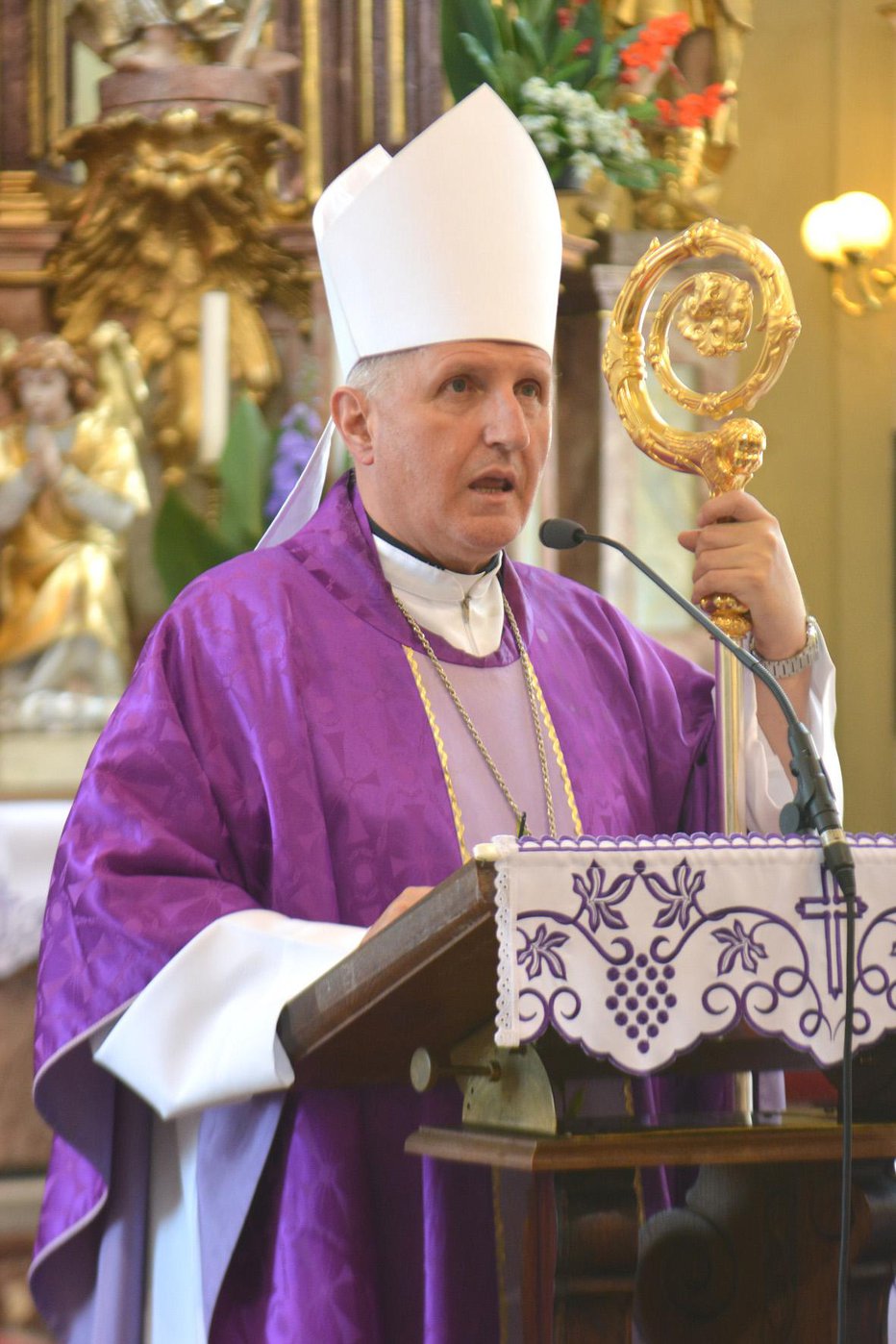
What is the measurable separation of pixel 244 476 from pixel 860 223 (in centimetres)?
372

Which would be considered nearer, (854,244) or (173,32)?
(173,32)

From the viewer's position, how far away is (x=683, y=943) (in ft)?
5.60

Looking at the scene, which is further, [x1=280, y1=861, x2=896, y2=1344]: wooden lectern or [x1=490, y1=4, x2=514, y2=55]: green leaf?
[x1=490, y1=4, x2=514, y2=55]: green leaf

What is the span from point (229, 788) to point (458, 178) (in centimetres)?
101

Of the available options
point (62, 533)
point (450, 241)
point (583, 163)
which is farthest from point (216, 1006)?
point (583, 163)

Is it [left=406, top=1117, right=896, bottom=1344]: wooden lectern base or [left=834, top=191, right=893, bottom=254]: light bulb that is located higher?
[left=834, top=191, right=893, bottom=254]: light bulb

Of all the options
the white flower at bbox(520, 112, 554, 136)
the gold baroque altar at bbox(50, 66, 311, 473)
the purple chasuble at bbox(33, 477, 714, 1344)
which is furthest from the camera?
the white flower at bbox(520, 112, 554, 136)

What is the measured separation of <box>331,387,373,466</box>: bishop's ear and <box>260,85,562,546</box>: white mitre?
0.27 ft

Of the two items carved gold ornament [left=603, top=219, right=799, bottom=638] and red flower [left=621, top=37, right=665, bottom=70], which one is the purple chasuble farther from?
red flower [left=621, top=37, right=665, bottom=70]

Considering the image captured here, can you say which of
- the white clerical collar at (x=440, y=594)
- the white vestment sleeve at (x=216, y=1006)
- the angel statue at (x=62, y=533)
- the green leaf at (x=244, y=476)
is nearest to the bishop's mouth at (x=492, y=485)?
the white clerical collar at (x=440, y=594)

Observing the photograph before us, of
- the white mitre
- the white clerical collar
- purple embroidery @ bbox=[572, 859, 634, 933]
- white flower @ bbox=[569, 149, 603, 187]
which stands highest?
white flower @ bbox=[569, 149, 603, 187]

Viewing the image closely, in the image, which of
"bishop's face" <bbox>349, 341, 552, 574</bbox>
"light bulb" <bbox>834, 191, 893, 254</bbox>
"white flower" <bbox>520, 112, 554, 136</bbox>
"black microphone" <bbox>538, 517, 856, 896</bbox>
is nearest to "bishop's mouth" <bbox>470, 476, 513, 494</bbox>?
"bishop's face" <bbox>349, 341, 552, 574</bbox>

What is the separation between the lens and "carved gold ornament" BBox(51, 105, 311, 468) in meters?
5.64

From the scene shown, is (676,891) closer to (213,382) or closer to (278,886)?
(278,886)
